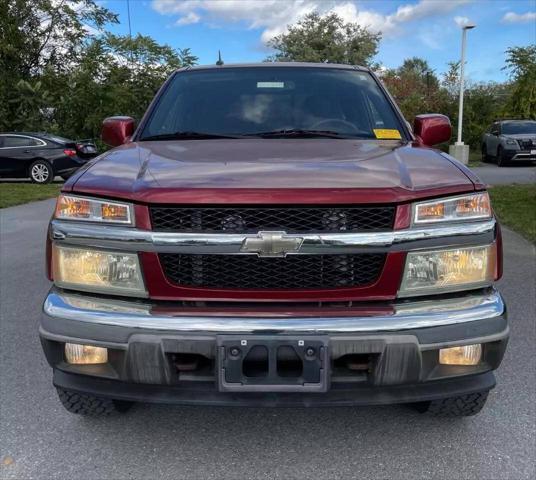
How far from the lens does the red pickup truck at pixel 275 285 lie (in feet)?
6.96

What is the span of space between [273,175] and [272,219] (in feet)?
0.67

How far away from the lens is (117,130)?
3.55m

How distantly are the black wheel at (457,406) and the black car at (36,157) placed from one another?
44.1 ft

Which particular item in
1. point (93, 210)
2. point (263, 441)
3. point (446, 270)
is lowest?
point (263, 441)

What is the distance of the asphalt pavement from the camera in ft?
8.05

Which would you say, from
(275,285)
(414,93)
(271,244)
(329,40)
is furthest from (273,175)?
(329,40)

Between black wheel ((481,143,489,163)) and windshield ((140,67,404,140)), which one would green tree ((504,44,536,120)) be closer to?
black wheel ((481,143,489,163))

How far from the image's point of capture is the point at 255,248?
2.14 metres

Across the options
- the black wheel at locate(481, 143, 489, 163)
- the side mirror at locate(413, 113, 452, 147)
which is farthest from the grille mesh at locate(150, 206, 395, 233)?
the black wheel at locate(481, 143, 489, 163)

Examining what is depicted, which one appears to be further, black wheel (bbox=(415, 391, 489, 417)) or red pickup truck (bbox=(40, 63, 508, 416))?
black wheel (bbox=(415, 391, 489, 417))

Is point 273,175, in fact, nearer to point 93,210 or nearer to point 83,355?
point 93,210

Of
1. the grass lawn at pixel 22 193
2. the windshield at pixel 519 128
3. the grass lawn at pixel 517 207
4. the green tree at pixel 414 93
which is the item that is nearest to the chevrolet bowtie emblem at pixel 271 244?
the grass lawn at pixel 517 207

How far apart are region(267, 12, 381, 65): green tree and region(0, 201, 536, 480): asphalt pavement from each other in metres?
41.3

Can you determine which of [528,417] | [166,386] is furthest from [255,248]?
[528,417]
